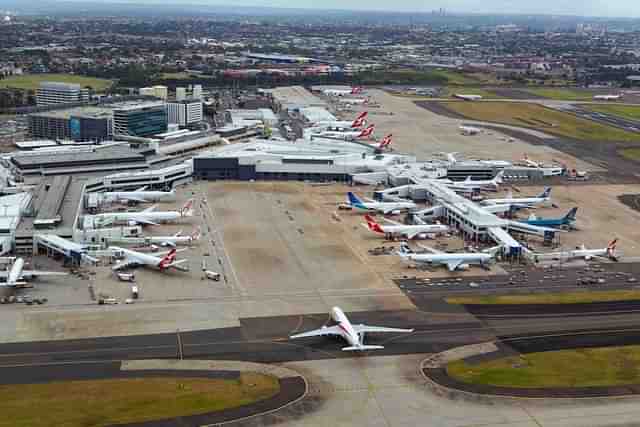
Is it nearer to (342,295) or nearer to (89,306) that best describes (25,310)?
(89,306)

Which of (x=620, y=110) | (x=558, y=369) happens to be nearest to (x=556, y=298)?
(x=558, y=369)

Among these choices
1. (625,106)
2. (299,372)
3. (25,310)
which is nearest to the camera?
(299,372)

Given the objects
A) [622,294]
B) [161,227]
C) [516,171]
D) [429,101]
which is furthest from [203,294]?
[429,101]

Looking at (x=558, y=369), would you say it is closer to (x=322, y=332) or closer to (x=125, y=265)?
(x=322, y=332)

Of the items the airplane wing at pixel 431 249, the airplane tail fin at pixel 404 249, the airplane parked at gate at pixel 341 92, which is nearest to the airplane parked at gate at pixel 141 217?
the airplane tail fin at pixel 404 249

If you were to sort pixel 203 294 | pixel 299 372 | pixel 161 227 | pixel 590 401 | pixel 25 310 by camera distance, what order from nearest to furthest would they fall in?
pixel 590 401 → pixel 299 372 → pixel 25 310 → pixel 203 294 → pixel 161 227
